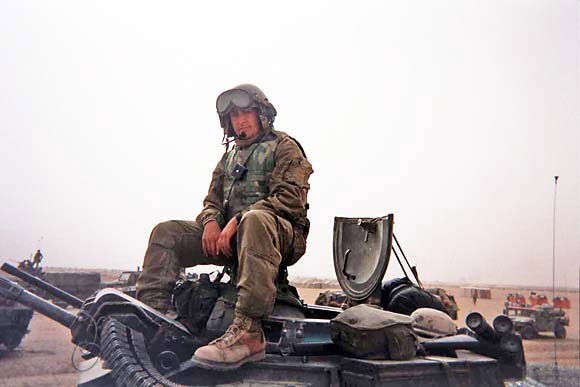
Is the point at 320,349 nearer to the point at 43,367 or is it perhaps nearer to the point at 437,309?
the point at 437,309

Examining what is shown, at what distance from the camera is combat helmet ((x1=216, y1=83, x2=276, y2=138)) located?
4.06 meters

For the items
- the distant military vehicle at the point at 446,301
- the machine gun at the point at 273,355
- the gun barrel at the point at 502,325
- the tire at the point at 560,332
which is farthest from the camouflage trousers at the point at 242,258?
the tire at the point at 560,332

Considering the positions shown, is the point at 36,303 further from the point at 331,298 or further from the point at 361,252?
the point at 331,298

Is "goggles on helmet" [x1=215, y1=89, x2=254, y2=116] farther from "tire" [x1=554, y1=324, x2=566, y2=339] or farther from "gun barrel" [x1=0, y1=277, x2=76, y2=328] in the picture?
"tire" [x1=554, y1=324, x2=566, y2=339]

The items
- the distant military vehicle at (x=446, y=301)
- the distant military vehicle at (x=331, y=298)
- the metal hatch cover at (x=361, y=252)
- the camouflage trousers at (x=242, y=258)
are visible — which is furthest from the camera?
the distant military vehicle at (x=446, y=301)

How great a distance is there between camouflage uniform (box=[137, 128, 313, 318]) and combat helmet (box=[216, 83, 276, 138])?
117 millimetres

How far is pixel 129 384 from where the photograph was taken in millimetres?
2852

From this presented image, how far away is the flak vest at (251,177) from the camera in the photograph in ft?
12.9

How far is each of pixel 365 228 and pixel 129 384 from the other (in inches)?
79.6

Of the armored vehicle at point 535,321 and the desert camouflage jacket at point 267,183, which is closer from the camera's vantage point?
the desert camouflage jacket at point 267,183

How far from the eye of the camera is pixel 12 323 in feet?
35.0

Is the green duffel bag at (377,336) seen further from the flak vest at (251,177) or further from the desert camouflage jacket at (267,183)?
the flak vest at (251,177)

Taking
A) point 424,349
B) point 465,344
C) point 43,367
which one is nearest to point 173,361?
point 424,349

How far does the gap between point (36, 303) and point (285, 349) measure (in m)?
2.04
